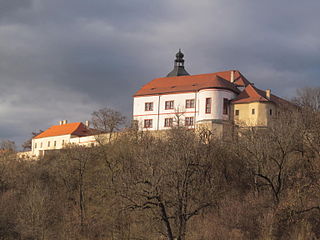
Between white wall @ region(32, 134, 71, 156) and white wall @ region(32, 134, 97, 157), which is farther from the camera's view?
white wall @ region(32, 134, 71, 156)

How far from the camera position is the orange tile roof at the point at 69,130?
79.1m

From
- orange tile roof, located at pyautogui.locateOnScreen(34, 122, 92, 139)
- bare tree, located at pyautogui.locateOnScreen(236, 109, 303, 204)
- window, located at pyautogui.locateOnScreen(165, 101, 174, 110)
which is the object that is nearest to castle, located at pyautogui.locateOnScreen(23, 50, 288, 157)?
window, located at pyautogui.locateOnScreen(165, 101, 174, 110)

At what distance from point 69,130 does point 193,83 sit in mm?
24155

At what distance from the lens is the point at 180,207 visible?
3088 centimetres

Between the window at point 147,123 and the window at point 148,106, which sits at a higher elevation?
the window at point 148,106

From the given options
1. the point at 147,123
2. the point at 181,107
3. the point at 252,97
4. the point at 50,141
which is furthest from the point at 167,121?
the point at 50,141

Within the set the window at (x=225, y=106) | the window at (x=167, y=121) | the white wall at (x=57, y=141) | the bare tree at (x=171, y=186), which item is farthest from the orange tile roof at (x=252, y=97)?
Answer: the bare tree at (x=171, y=186)

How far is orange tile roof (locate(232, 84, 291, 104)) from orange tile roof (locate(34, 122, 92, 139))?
2491 cm

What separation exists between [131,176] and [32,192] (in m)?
18.1

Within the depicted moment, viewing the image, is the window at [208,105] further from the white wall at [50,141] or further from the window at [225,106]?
the white wall at [50,141]

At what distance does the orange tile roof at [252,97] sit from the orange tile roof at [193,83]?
144cm

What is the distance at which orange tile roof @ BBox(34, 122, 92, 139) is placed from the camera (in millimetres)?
79069

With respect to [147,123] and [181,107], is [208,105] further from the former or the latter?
[147,123]

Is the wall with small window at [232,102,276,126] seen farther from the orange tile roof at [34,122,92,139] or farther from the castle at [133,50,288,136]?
the orange tile roof at [34,122,92,139]
